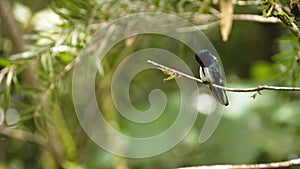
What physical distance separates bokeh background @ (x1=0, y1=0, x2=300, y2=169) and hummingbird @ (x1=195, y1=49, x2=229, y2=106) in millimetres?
42

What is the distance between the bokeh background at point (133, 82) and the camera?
500 millimetres

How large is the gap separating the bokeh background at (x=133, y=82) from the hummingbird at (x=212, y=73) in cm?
4

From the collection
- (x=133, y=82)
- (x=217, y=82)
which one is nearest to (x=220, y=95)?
(x=217, y=82)

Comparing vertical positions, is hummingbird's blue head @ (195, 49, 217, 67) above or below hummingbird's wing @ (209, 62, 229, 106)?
above

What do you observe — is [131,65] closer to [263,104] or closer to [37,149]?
[37,149]

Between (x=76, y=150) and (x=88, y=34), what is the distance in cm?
45

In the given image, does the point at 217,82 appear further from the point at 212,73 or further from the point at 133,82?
the point at 133,82

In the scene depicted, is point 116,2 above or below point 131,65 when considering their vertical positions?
above

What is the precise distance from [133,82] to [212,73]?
63cm

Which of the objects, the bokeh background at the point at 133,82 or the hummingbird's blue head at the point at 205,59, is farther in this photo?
the bokeh background at the point at 133,82

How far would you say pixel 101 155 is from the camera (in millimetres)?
1047

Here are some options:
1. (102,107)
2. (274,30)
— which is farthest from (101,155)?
(274,30)

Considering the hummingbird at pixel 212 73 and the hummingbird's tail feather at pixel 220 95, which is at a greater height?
the hummingbird at pixel 212 73

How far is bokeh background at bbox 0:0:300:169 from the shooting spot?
0.50 metres
